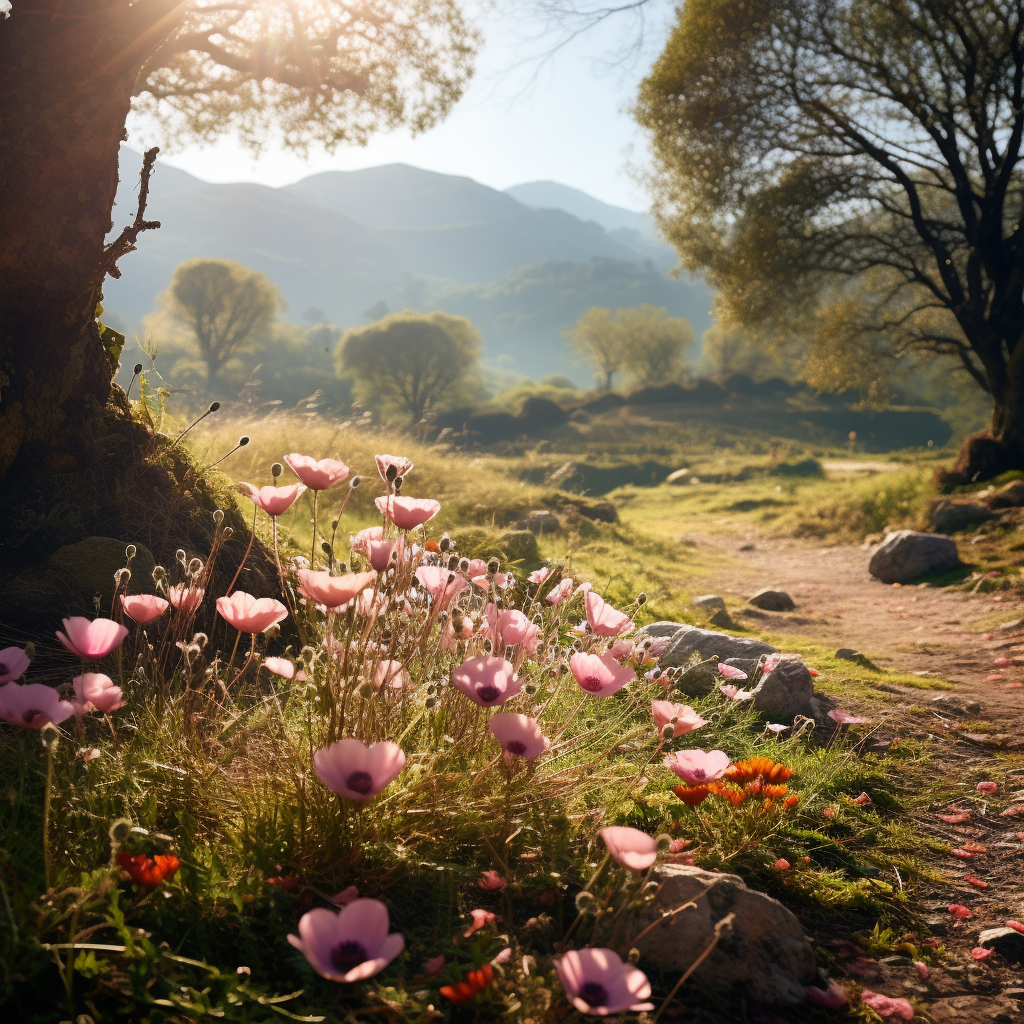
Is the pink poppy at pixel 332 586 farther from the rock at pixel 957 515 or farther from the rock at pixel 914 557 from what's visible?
the rock at pixel 957 515

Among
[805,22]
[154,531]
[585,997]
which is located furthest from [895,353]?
[585,997]

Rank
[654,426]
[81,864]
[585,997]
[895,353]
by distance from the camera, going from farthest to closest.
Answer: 1. [654,426]
2. [895,353]
3. [81,864]
4. [585,997]

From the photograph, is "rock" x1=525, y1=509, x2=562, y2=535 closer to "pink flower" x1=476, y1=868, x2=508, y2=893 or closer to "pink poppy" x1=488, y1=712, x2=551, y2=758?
"pink flower" x1=476, y1=868, x2=508, y2=893

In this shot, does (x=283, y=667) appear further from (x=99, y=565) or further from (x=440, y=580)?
(x=99, y=565)

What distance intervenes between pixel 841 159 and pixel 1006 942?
13543 millimetres

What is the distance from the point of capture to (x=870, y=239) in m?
12.7

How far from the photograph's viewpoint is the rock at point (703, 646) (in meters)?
4.17

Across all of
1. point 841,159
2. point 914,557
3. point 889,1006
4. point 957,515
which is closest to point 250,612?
point 889,1006

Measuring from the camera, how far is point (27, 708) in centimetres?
154

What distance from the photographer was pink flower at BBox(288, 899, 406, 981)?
1.14 meters

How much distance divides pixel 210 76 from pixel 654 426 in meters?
28.3

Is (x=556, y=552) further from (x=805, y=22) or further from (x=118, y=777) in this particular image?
(x=805, y=22)

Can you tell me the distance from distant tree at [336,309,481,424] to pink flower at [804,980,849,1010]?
48.5 metres

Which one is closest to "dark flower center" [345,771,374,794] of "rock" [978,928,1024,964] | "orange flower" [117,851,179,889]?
"orange flower" [117,851,179,889]
